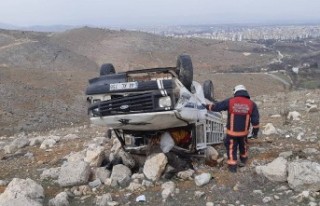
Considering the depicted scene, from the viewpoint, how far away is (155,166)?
7.62 meters

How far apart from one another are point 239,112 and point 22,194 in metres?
3.34

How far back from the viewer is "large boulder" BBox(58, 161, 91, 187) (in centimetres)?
766

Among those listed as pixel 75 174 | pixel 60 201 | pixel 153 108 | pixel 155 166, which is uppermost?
pixel 153 108

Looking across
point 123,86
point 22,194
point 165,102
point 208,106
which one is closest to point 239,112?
point 208,106

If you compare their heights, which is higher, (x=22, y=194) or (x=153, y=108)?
(x=153, y=108)

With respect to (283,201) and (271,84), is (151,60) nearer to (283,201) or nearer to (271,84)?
(271,84)

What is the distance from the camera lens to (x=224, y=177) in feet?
24.5

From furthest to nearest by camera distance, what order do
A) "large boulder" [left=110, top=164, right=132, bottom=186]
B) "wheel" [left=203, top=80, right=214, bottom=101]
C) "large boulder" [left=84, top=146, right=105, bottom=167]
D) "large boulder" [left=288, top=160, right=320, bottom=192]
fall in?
1. "wheel" [left=203, top=80, right=214, bottom=101]
2. "large boulder" [left=84, top=146, right=105, bottom=167]
3. "large boulder" [left=110, top=164, right=132, bottom=186]
4. "large boulder" [left=288, top=160, right=320, bottom=192]

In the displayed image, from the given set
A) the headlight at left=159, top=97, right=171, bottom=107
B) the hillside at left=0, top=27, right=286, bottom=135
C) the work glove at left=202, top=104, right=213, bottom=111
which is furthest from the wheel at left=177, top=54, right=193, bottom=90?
the hillside at left=0, top=27, right=286, bottom=135

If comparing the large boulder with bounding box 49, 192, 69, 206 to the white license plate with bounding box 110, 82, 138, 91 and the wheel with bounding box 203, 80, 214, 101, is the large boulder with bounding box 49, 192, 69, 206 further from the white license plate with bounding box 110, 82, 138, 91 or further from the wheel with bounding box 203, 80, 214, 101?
the wheel with bounding box 203, 80, 214, 101

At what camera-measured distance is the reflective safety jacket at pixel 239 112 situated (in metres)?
7.70

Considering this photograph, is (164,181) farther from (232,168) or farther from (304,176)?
(304,176)

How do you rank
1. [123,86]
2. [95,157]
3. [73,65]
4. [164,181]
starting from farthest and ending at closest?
1. [73,65]
2. [95,157]
3. [164,181]
4. [123,86]

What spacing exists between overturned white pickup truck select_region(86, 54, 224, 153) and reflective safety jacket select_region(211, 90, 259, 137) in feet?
1.43
